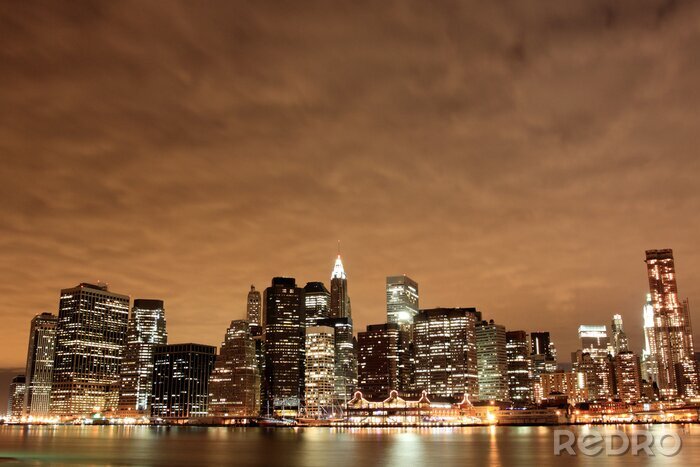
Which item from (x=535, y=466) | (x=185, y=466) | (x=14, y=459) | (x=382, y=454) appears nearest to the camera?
(x=535, y=466)

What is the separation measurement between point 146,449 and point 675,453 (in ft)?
→ 311

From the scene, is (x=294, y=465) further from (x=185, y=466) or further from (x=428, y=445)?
(x=428, y=445)

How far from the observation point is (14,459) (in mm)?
104938

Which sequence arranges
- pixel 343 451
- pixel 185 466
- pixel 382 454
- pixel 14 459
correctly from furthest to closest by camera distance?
1. pixel 343 451
2. pixel 382 454
3. pixel 14 459
4. pixel 185 466

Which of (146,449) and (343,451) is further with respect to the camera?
(146,449)

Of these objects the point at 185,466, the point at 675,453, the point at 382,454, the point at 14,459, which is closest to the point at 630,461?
the point at 675,453

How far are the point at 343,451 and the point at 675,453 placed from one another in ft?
177

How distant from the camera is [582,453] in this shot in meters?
105

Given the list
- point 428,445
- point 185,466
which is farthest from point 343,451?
point 185,466

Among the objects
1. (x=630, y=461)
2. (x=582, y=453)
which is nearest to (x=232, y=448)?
(x=582, y=453)

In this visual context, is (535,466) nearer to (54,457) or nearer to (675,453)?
(675,453)

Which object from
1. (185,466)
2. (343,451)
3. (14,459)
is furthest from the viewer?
(343,451)

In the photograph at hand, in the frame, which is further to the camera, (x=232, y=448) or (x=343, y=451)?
(x=232, y=448)

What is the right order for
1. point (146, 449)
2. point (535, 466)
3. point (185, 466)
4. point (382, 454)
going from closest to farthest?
1. point (535, 466)
2. point (185, 466)
3. point (382, 454)
4. point (146, 449)
